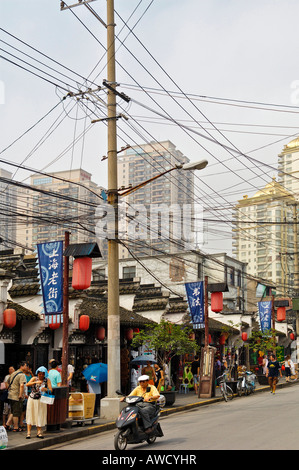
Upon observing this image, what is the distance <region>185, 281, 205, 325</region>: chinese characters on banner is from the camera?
94.7 ft

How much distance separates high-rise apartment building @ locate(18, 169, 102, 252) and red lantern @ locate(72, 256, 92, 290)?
1.30m

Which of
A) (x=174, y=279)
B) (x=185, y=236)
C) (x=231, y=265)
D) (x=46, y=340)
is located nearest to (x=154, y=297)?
(x=46, y=340)

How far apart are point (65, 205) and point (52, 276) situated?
192 feet

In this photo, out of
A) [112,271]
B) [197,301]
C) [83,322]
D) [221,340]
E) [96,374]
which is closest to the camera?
[112,271]

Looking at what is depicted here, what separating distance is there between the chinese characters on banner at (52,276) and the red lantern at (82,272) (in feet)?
1.85

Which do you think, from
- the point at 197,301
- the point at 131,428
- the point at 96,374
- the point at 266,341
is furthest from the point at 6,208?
the point at 131,428

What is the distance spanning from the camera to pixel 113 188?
777 inches

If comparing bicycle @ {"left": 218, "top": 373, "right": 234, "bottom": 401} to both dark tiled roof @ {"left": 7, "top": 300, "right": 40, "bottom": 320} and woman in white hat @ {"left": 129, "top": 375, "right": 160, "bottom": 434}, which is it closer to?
dark tiled roof @ {"left": 7, "top": 300, "right": 40, "bottom": 320}

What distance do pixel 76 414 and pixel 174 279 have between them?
1434 inches

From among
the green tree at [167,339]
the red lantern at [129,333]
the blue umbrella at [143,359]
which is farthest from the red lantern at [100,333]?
the red lantern at [129,333]

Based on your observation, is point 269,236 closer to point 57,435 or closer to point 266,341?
point 266,341

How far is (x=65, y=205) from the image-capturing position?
7606 cm

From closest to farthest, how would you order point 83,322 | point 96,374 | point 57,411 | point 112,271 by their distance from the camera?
point 57,411 < point 112,271 < point 96,374 < point 83,322

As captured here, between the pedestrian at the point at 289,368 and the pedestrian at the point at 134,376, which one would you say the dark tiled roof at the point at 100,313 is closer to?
the pedestrian at the point at 134,376
